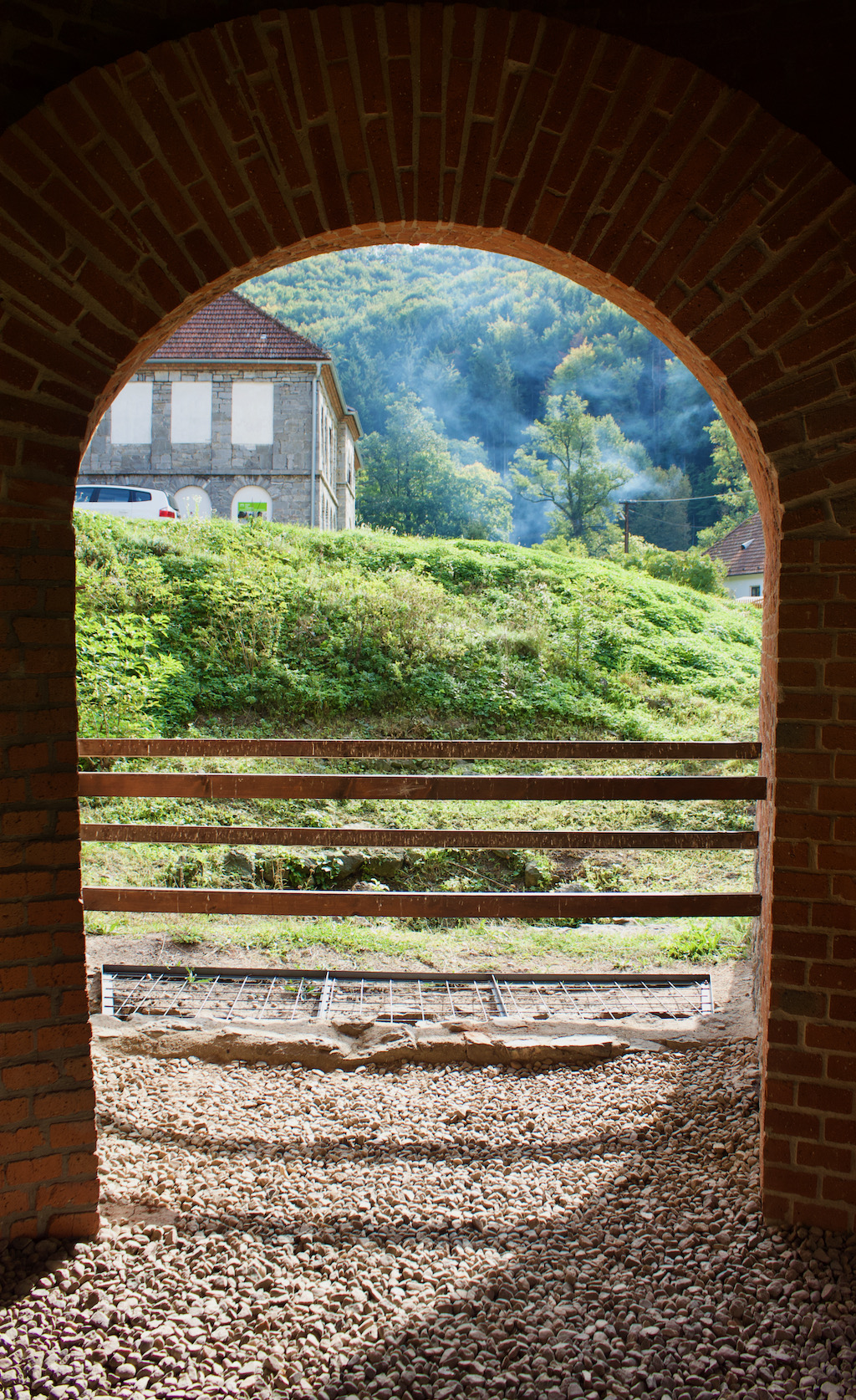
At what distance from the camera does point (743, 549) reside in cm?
3238

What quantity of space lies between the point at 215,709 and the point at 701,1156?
8.87m

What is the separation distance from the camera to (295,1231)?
2.41 m

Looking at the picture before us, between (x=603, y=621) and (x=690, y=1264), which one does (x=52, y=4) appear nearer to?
(x=690, y=1264)

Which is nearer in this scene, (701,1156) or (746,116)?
(746,116)

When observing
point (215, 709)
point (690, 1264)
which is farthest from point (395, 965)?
point (215, 709)

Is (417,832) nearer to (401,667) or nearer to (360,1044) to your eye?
(360,1044)

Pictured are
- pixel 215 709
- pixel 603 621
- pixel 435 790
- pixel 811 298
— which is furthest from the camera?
pixel 603 621

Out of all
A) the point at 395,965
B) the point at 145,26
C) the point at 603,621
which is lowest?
the point at 395,965

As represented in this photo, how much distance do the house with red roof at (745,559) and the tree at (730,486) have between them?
637 centimetres

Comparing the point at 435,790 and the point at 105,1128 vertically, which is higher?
the point at 435,790

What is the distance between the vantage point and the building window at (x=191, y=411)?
20938mm

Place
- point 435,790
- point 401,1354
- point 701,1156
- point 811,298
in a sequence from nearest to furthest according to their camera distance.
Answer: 1. point 401,1354
2. point 811,298
3. point 701,1156
4. point 435,790

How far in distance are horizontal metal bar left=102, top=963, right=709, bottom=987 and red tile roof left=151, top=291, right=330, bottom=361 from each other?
19.4m

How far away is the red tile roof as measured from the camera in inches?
815
